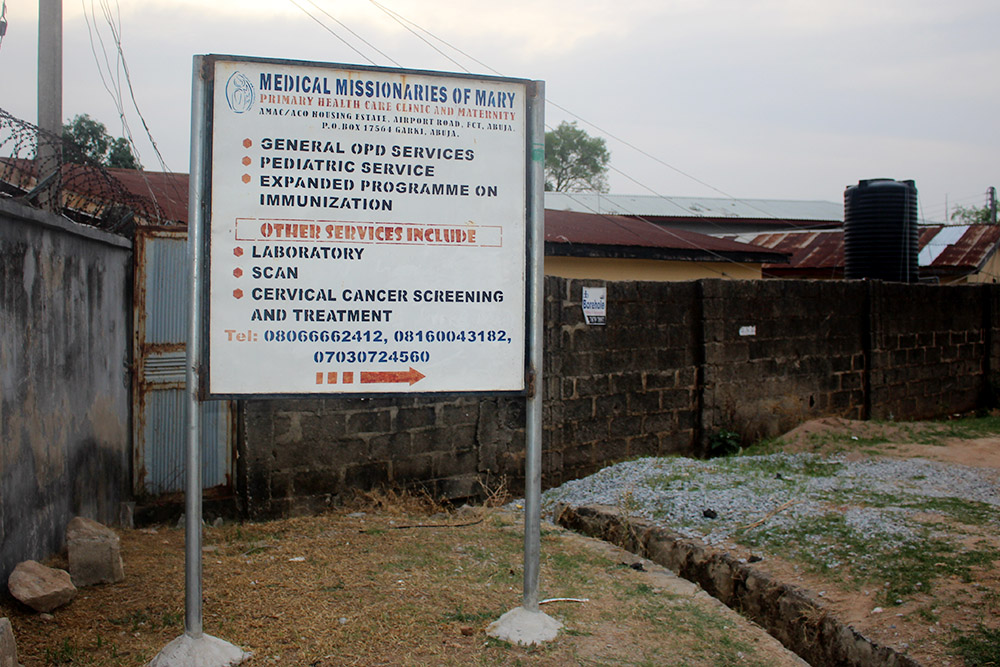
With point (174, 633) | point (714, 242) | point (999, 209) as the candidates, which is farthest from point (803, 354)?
point (999, 209)

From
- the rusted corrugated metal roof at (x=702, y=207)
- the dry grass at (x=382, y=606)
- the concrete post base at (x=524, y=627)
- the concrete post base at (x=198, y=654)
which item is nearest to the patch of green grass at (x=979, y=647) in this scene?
the dry grass at (x=382, y=606)

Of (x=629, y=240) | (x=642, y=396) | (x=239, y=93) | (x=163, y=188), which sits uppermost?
(x=163, y=188)

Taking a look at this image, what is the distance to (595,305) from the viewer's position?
22.8 ft

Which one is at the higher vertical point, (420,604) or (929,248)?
(929,248)

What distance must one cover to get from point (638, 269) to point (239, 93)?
34.0 ft

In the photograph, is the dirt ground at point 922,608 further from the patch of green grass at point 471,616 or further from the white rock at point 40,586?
the white rock at point 40,586

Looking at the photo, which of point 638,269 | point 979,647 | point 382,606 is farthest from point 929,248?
point 382,606

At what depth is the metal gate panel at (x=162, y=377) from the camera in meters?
5.43

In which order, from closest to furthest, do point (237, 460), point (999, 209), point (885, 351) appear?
point (237, 460) < point (885, 351) < point (999, 209)

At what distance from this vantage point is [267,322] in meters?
3.14

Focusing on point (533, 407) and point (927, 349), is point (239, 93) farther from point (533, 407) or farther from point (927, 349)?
point (927, 349)

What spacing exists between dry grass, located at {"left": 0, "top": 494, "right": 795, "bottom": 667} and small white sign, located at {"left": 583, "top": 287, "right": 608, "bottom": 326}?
7.81 ft

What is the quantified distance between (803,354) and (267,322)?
295 inches

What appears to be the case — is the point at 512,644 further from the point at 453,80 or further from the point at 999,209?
the point at 999,209
